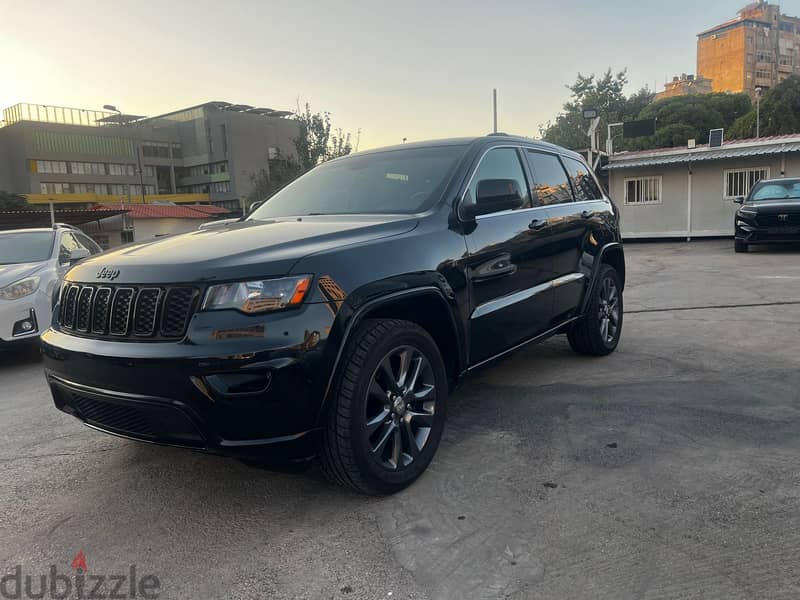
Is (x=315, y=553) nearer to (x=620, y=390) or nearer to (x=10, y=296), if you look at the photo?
(x=620, y=390)

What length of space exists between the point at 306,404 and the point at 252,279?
1.82ft

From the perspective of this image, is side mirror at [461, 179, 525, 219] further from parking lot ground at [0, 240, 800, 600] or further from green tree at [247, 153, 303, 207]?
green tree at [247, 153, 303, 207]

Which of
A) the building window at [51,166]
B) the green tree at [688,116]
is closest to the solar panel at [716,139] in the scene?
the green tree at [688,116]

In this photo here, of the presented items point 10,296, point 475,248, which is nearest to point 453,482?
point 475,248

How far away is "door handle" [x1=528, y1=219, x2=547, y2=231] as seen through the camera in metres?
4.06

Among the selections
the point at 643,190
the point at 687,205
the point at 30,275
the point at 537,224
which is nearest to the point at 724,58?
the point at 643,190

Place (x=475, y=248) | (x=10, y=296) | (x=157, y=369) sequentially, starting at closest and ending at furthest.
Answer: (x=157, y=369)
(x=475, y=248)
(x=10, y=296)

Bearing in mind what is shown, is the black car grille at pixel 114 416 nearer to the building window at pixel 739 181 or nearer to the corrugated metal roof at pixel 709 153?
the corrugated metal roof at pixel 709 153

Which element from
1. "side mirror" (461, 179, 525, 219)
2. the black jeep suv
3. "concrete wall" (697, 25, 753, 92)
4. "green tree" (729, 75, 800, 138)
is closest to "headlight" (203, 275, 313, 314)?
the black jeep suv

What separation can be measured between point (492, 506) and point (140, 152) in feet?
301

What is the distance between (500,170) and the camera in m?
4.02

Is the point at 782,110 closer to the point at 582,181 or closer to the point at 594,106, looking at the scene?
the point at 594,106

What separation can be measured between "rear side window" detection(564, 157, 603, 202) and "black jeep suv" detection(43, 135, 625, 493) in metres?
1.18

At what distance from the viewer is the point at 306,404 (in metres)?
2.50
